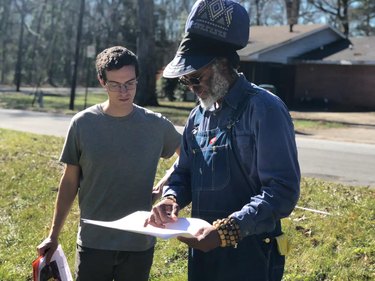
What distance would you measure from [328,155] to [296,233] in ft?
25.9

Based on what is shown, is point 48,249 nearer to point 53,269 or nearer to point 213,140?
point 53,269

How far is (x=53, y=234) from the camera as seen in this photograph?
3.10m

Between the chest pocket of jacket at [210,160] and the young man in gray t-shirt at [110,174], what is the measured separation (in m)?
0.75

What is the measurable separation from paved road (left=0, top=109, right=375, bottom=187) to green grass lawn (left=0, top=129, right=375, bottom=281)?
238cm

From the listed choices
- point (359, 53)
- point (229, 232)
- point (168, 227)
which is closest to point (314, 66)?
point (359, 53)

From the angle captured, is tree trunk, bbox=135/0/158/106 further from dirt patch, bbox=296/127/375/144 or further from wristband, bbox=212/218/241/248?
wristband, bbox=212/218/241/248

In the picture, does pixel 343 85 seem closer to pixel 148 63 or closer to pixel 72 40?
pixel 148 63

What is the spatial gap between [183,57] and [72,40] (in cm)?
5918

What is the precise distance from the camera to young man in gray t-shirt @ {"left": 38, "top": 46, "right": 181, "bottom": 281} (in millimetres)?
3021

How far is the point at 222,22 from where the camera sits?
218 cm

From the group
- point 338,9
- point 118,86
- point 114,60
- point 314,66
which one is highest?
point 338,9

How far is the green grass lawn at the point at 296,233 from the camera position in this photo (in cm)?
470

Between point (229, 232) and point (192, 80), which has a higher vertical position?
point (192, 80)

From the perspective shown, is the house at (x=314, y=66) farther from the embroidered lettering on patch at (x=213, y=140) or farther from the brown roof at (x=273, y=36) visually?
the embroidered lettering on patch at (x=213, y=140)
